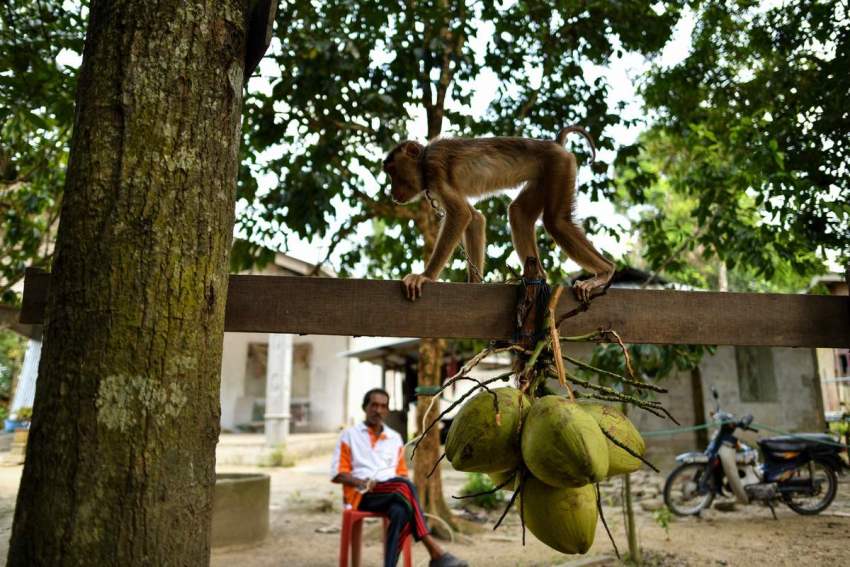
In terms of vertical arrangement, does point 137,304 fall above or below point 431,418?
above

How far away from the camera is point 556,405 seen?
42.8 inches

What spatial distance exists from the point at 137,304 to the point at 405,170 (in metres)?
2.24

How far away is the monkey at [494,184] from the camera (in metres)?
2.79

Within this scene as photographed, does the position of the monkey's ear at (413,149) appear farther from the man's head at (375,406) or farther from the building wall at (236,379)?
the building wall at (236,379)

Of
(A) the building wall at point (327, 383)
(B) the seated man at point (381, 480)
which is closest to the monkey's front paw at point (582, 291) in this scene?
(B) the seated man at point (381, 480)

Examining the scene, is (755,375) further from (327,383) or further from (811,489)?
(327,383)

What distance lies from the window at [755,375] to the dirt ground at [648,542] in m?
3.24

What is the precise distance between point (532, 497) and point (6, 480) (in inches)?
154

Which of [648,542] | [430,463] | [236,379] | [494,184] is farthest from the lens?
[236,379]

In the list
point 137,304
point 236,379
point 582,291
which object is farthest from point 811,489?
point 236,379

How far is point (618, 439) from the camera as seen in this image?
3.79 feet

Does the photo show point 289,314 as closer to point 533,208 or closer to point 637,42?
point 533,208

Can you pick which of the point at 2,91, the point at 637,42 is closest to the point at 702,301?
the point at 2,91

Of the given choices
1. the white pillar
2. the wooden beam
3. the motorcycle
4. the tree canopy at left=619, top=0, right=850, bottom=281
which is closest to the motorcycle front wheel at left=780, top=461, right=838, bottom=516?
the motorcycle
